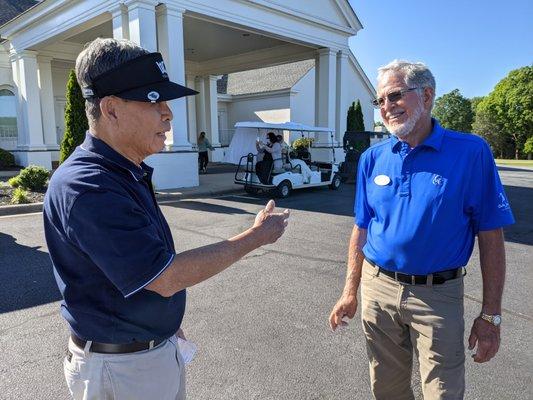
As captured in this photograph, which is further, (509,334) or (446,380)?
(509,334)

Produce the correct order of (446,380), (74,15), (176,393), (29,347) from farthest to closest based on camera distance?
1. (74,15)
2. (29,347)
3. (446,380)
4. (176,393)

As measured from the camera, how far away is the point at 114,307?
1.46m

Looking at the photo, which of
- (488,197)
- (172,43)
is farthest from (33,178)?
(488,197)

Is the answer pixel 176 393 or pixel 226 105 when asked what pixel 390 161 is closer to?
pixel 176 393

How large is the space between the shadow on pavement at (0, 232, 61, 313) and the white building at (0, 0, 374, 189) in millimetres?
6337

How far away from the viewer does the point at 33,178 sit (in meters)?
11.5

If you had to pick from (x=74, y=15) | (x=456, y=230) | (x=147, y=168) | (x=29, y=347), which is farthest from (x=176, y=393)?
(x=74, y=15)


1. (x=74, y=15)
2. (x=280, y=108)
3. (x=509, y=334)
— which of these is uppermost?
(x=74, y=15)

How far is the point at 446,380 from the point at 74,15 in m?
15.8

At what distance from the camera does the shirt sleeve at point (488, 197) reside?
2080 mm

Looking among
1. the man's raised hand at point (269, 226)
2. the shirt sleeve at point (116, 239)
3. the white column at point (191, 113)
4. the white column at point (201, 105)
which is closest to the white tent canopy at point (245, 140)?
the white column at point (191, 113)

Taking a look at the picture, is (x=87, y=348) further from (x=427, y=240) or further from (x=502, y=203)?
(x=502, y=203)

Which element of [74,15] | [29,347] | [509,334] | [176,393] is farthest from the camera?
[74,15]

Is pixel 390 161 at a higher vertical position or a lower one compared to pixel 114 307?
higher
